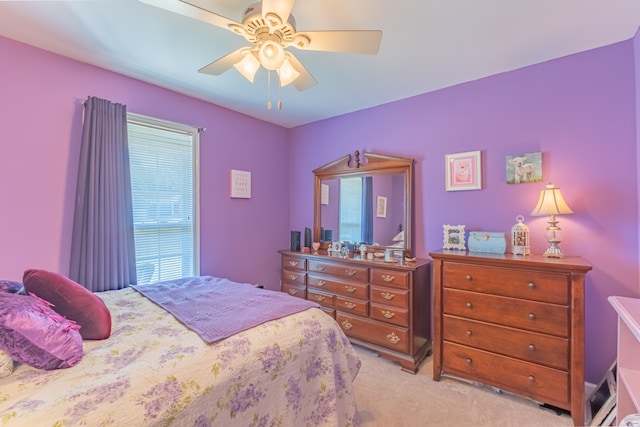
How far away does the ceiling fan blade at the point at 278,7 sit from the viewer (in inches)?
48.0

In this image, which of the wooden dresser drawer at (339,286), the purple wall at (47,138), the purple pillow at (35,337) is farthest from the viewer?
the wooden dresser drawer at (339,286)

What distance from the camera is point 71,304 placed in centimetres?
133

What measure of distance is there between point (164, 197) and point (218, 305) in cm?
146

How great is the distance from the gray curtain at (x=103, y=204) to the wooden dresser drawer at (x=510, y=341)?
102 inches

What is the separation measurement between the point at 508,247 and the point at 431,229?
25.2 inches

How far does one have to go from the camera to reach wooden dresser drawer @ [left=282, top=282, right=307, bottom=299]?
10.0 feet

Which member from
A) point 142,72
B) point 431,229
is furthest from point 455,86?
point 142,72

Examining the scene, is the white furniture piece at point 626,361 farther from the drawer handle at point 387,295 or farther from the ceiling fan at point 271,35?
the ceiling fan at point 271,35

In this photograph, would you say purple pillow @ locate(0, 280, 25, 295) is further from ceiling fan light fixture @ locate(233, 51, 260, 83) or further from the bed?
ceiling fan light fixture @ locate(233, 51, 260, 83)

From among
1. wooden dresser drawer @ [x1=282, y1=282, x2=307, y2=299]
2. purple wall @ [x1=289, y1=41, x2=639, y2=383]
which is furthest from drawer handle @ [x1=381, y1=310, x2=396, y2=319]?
wooden dresser drawer @ [x1=282, y1=282, x2=307, y2=299]

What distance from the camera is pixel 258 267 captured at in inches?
137

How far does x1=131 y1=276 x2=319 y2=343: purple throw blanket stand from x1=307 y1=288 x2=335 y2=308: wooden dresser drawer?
0.98m

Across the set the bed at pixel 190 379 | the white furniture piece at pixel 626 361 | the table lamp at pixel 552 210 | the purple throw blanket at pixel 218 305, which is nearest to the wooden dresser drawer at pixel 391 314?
the bed at pixel 190 379

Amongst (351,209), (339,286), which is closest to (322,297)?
(339,286)
